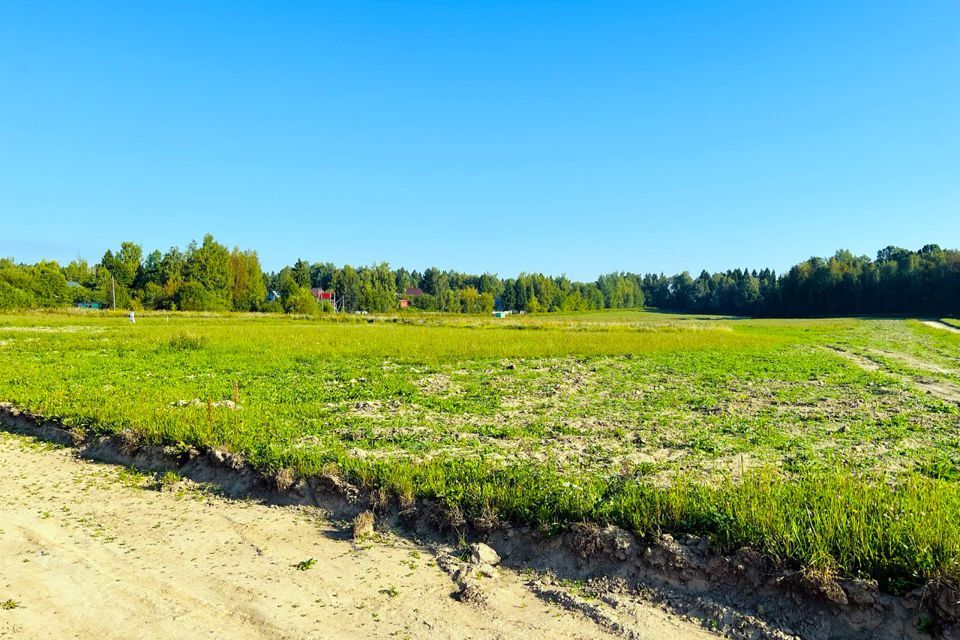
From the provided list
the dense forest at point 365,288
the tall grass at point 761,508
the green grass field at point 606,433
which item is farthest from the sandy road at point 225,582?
the dense forest at point 365,288

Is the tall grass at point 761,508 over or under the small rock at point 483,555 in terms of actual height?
over

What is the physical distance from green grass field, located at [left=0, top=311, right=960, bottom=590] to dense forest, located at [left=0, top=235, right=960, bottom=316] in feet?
283

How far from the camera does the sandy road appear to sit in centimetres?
460

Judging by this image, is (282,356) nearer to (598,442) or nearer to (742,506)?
(598,442)

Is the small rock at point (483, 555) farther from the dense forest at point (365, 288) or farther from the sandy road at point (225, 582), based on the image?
the dense forest at point (365, 288)

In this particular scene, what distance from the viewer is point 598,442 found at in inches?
394

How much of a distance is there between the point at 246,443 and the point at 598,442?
6.30 meters

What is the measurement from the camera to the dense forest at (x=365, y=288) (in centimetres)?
9931

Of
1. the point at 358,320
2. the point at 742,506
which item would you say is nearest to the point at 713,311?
the point at 358,320

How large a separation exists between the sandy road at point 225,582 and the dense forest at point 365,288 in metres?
97.8

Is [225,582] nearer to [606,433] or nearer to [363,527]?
[363,527]

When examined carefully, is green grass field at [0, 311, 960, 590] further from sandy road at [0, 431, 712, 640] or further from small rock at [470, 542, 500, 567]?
sandy road at [0, 431, 712, 640]

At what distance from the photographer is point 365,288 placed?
133750 mm

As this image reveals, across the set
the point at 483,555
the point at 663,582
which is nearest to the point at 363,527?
the point at 483,555
